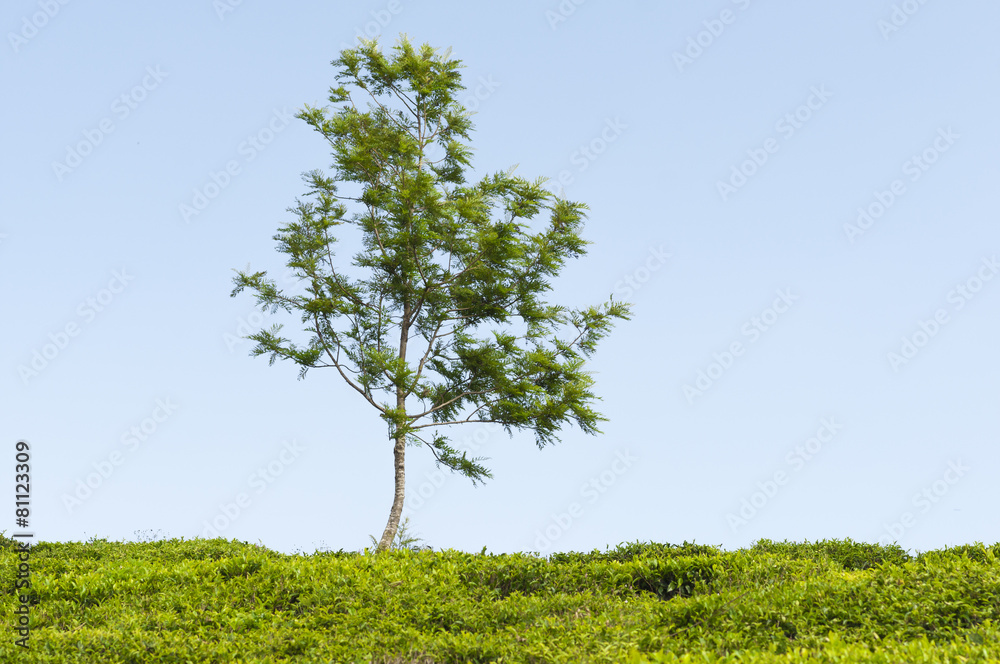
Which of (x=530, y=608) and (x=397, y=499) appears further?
(x=397, y=499)

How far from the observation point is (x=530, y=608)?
700cm

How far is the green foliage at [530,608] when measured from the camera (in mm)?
5883

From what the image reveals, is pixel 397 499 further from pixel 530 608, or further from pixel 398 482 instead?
pixel 530 608

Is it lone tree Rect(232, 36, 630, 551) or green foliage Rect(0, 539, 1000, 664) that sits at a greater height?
lone tree Rect(232, 36, 630, 551)

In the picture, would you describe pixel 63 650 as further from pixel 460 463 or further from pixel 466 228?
pixel 466 228

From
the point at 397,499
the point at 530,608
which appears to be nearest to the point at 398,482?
the point at 397,499

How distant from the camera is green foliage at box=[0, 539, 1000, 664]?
5883 millimetres

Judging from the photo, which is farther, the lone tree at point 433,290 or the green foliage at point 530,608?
the lone tree at point 433,290

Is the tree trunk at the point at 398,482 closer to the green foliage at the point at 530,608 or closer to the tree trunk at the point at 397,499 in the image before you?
the tree trunk at the point at 397,499

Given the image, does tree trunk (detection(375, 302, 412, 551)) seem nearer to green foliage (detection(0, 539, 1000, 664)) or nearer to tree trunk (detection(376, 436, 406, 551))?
tree trunk (detection(376, 436, 406, 551))

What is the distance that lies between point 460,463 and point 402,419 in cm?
136

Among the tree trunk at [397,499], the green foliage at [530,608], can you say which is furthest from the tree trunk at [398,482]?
the green foliage at [530,608]

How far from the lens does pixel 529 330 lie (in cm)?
1410

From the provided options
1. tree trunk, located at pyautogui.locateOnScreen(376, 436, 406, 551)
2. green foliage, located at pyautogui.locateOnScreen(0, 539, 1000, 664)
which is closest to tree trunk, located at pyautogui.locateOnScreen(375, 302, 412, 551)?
tree trunk, located at pyautogui.locateOnScreen(376, 436, 406, 551)
